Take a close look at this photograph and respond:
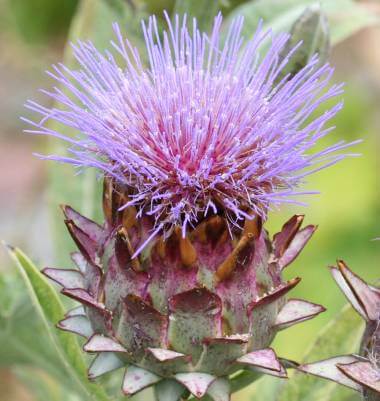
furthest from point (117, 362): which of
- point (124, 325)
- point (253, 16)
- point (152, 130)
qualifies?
point (253, 16)

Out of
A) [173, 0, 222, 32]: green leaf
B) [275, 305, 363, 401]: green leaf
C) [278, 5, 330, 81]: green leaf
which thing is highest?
[173, 0, 222, 32]: green leaf

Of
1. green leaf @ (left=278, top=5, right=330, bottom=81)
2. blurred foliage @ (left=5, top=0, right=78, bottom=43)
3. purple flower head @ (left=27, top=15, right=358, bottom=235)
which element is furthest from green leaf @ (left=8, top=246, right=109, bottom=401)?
blurred foliage @ (left=5, top=0, right=78, bottom=43)

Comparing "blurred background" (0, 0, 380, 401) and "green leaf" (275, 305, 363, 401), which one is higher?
"blurred background" (0, 0, 380, 401)

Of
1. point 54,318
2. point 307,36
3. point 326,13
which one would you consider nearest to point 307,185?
point 326,13

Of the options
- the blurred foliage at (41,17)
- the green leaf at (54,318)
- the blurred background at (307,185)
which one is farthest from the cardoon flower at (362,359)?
the blurred foliage at (41,17)

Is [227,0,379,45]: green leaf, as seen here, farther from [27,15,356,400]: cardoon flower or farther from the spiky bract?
the spiky bract

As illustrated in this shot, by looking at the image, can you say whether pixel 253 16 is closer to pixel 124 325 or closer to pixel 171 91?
pixel 171 91
